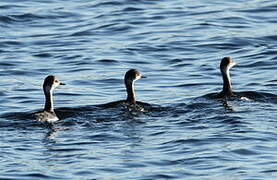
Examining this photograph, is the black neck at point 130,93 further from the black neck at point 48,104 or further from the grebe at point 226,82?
the grebe at point 226,82

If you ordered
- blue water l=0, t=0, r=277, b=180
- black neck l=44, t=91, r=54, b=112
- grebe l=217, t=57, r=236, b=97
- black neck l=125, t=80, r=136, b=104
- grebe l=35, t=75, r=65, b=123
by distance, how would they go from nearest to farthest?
blue water l=0, t=0, r=277, b=180
grebe l=35, t=75, r=65, b=123
black neck l=44, t=91, r=54, b=112
black neck l=125, t=80, r=136, b=104
grebe l=217, t=57, r=236, b=97

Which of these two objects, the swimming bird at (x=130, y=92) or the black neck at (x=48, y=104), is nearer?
the black neck at (x=48, y=104)

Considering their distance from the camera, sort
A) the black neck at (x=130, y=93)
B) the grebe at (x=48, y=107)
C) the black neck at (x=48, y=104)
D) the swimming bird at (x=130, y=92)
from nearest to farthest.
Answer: the grebe at (x=48, y=107), the black neck at (x=48, y=104), the swimming bird at (x=130, y=92), the black neck at (x=130, y=93)

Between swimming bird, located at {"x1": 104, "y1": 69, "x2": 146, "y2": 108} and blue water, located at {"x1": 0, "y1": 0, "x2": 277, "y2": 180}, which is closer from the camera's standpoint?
blue water, located at {"x1": 0, "y1": 0, "x2": 277, "y2": 180}

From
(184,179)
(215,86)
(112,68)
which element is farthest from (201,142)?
(112,68)

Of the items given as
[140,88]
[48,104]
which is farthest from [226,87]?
[48,104]

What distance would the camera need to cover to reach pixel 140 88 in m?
25.1

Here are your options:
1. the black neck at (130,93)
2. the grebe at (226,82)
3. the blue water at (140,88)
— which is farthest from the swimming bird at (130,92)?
the grebe at (226,82)

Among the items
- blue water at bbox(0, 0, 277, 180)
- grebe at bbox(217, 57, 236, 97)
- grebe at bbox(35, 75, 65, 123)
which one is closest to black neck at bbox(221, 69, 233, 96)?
grebe at bbox(217, 57, 236, 97)

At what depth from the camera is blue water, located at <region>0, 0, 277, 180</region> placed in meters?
17.7

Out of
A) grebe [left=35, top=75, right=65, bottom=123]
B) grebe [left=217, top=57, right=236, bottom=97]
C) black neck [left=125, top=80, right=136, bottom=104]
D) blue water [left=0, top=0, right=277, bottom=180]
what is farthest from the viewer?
grebe [left=217, top=57, right=236, bottom=97]

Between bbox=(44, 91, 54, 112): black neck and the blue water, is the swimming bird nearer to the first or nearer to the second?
the blue water

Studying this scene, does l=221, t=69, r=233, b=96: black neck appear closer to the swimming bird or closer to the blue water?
the blue water

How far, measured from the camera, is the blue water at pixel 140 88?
17734 millimetres
